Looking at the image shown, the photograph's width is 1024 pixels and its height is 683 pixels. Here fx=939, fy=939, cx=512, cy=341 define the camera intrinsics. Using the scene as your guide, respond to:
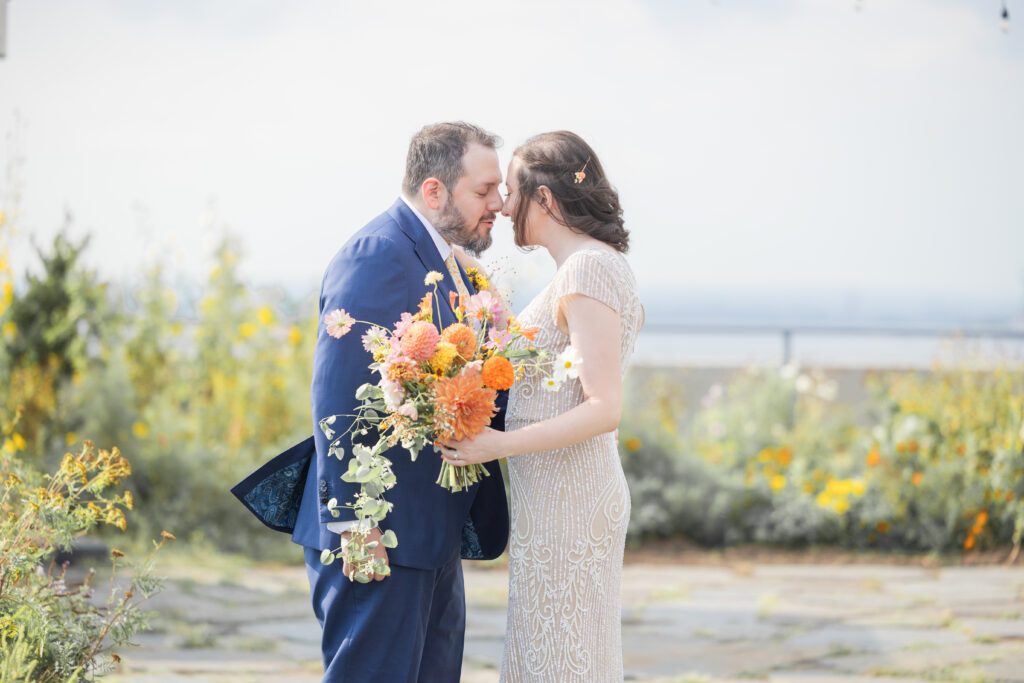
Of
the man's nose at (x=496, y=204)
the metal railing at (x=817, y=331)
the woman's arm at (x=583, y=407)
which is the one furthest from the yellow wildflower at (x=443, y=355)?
the metal railing at (x=817, y=331)

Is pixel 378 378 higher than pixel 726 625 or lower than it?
higher

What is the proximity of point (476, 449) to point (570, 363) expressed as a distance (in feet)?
0.93

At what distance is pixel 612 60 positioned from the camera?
28.6 feet

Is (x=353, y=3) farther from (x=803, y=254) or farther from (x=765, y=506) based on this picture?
(x=803, y=254)

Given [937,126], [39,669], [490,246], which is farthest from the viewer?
[937,126]

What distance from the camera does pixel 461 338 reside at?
1.89m

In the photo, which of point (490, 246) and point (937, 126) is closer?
point (490, 246)

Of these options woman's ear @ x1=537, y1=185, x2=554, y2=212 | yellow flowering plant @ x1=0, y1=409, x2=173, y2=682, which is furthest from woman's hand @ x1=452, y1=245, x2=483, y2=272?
yellow flowering plant @ x1=0, y1=409, x2=173, y2=682

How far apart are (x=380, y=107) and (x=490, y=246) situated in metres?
6.85

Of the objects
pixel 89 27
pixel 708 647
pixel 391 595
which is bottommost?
pixel 708 647

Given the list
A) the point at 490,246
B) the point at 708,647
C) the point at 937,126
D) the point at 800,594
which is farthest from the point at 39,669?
the point at 937,126

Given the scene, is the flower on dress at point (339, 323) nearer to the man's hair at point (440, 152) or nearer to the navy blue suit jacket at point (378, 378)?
the navy blue suit jacket at point (378, 378)

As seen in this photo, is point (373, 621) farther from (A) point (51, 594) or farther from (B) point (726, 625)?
(B) point (726, 625)

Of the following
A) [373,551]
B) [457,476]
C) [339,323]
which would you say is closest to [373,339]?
[339,323]
